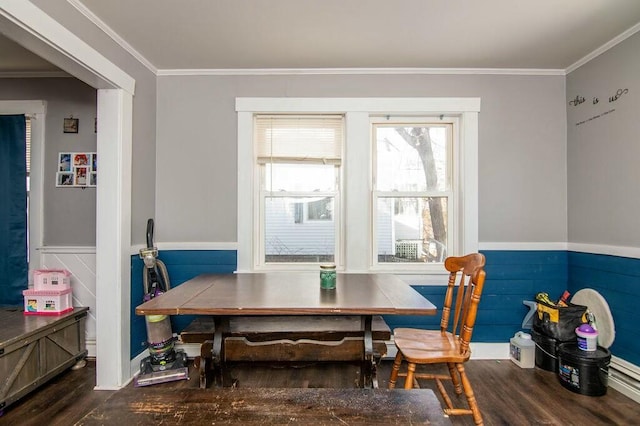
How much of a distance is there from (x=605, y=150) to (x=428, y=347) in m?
2.13

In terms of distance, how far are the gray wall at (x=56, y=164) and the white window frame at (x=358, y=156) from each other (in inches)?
53.8

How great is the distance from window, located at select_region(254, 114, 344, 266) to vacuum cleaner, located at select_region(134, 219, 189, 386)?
2.87 feet

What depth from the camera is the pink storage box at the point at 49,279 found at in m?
2.68

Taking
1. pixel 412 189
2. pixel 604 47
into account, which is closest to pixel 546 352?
pixel 412 189

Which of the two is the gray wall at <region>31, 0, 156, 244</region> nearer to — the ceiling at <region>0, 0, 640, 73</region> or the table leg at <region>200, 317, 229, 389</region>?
the ceiling at <region>0, 0, 640, 73</region>

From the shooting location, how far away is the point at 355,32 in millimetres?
2340

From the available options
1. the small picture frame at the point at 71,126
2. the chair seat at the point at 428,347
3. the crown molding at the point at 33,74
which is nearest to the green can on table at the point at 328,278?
the chair seat at the point at 428,347

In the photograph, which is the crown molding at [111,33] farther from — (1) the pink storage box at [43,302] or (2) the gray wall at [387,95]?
(1) the pink storage box at [43,302]

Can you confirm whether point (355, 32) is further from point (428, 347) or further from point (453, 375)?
point (453, 375)

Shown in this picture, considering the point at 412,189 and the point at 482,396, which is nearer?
the point at 482,396

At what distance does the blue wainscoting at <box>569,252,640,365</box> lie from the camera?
2.28 metres

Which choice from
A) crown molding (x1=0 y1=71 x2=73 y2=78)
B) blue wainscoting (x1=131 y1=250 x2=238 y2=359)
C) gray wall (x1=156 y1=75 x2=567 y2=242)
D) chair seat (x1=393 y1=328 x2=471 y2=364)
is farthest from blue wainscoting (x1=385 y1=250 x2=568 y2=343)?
crown molding (x1=0 y1=71 x2=73 y2=78)

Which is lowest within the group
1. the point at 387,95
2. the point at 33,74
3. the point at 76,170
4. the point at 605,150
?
the point at 76,170

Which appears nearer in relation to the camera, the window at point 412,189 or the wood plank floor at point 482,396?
the wood plank floor at point 482,396
